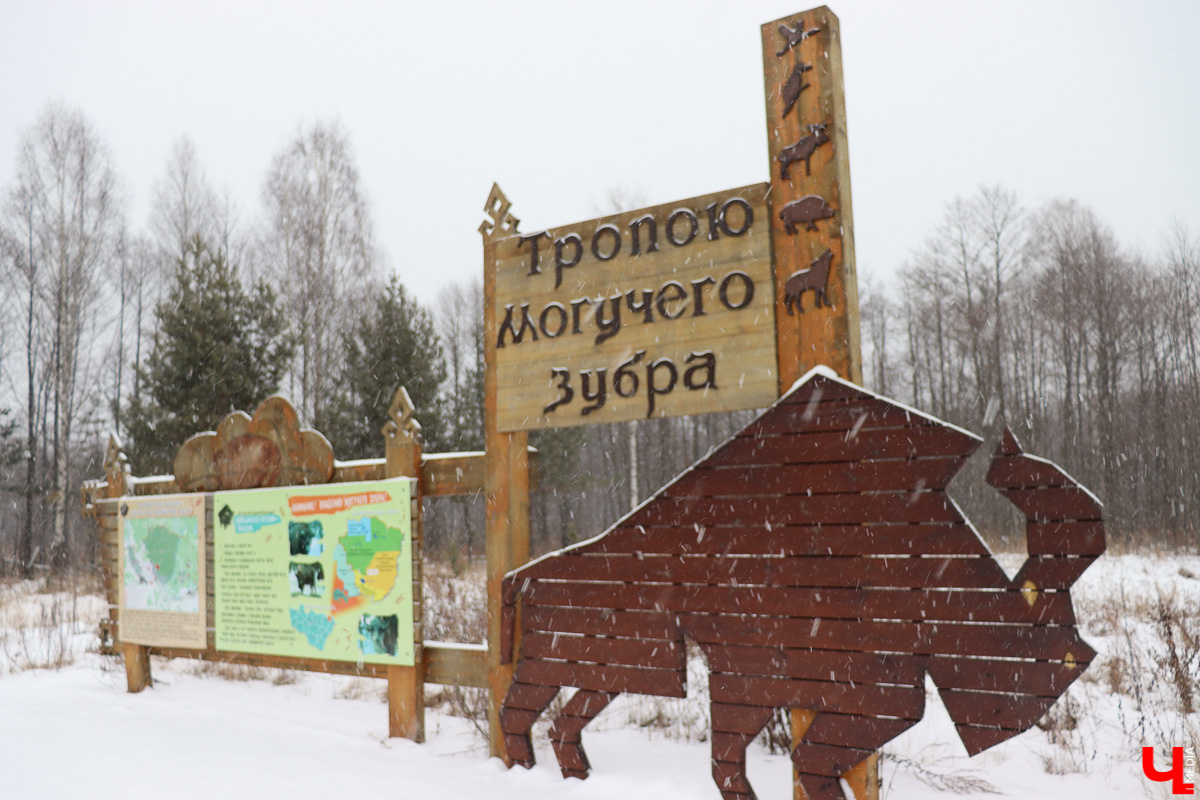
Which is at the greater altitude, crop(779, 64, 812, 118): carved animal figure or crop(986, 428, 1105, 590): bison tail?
crop(779, 64, 812, 118): carved animal figure

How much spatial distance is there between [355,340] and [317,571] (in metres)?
15.9

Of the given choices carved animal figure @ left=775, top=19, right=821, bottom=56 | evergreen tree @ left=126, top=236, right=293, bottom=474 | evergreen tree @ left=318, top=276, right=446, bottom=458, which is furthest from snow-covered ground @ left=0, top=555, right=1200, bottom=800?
evergreen tree @ left=318, top=276, right=446, bottom=458

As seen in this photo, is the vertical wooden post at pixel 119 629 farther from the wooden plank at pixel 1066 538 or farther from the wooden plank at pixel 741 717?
the wooden plank at pixel 1066 538

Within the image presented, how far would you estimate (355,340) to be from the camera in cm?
2086

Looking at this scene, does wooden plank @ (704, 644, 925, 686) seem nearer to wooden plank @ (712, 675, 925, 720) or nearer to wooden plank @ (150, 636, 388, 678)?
wooden plank @ (712, 675, 925, 720)

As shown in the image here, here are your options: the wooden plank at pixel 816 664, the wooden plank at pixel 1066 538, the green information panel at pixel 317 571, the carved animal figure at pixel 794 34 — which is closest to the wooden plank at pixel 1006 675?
the wooden plank at pixel 816 664

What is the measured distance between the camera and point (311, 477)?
20.0ft

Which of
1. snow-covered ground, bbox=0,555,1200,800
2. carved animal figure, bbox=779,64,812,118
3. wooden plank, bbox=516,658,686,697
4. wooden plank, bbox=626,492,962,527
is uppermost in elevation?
carved animal figure, bbox=779,64,812,118

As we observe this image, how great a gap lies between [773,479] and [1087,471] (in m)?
22.9

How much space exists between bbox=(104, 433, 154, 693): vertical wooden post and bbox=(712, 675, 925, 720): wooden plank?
5.67 m

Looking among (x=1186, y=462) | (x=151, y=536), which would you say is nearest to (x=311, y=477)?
(x=151, y=536)

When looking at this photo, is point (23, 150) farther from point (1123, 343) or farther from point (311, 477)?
point (1123, 343)

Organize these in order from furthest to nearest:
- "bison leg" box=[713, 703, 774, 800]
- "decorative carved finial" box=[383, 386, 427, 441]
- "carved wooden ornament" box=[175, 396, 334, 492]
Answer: "carved wooden ornament" box=[175, 396, 334, 492] → "decorative carved finial" box=[383, 386, 427, 441] → "bison leg" box=[713, 703, 774, 800]

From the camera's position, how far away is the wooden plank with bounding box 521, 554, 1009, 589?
11.9ft
